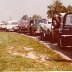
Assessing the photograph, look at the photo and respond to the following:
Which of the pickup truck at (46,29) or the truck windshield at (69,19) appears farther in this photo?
the pickup truck at (46,29)

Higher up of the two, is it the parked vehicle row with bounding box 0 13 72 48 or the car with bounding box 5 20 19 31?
the parked vehicle row with bounding box 0 13 72 48

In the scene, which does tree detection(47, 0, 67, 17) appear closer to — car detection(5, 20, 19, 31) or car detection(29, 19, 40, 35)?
car detection(5, 20, 19, 31)

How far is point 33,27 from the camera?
30.0m

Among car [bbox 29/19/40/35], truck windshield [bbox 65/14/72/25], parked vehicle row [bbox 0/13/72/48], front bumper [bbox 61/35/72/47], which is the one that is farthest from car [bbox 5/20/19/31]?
front bumper [bbox 61/35/72/47]

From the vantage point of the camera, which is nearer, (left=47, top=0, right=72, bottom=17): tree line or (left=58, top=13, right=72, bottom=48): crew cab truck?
(left=58, top=13, right=72, bottom=48): crew cab truck

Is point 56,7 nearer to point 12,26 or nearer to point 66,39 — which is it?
point 12,26

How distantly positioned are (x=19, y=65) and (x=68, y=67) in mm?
1817

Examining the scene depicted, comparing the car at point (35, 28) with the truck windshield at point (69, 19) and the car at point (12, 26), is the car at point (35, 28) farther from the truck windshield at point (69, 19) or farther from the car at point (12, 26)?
the truck windshield at point (69, 19)

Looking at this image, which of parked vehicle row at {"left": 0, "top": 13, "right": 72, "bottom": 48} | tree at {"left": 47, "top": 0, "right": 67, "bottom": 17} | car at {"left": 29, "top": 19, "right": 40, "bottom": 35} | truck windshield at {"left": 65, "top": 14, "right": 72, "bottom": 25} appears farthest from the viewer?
tree at {"left": 47, "top": 0, "right": 67, "bottom": 17}

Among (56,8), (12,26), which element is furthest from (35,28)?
(56,8)

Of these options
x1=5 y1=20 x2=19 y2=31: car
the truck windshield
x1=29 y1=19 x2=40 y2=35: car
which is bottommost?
x1=5 y1=20 x2=19 y2=31: car

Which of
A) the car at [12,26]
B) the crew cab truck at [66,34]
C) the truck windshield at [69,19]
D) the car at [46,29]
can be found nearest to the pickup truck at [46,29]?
the car at [46,29]

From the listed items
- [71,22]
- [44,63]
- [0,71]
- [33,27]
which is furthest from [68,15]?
[33,27]

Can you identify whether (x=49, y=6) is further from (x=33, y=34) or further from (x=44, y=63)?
(x=44, y=63)
